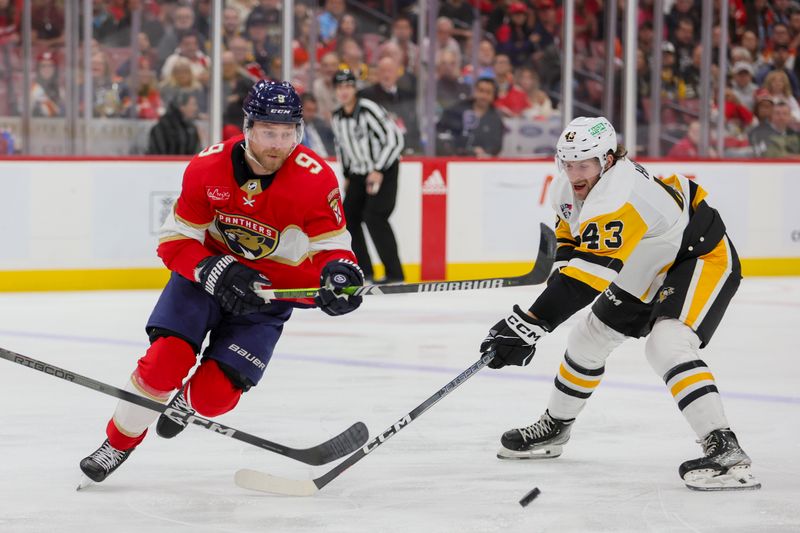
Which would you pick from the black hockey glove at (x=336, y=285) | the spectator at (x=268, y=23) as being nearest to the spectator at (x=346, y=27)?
the spectator at (x=268, y=23)

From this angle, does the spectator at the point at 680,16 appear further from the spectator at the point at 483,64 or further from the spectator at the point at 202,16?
the spectator at the point at 202,16

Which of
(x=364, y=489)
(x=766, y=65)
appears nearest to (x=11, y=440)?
(x=364, y=489)

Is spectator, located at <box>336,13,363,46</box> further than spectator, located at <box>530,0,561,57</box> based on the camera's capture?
No

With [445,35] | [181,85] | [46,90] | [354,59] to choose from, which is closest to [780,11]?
[445,35]

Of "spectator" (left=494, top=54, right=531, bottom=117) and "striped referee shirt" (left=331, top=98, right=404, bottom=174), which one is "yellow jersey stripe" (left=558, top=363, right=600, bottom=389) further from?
"spectator" (left=494, top=54, right=531, bottom=117)

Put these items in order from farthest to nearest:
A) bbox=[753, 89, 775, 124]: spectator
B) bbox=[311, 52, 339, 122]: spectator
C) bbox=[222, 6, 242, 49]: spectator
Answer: bbox=[753, 89, 775, 124]: spectator
bbox=[311, 52, 339, 122]: spectator
bbox=[222, 6, 242, 49]: spectator

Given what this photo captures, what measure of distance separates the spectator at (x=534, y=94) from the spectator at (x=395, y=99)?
2.56 ft

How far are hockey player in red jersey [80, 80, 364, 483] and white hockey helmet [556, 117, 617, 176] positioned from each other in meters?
0.55

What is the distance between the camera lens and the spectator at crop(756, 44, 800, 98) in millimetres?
9250

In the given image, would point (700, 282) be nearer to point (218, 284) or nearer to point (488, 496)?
point (488, 496)

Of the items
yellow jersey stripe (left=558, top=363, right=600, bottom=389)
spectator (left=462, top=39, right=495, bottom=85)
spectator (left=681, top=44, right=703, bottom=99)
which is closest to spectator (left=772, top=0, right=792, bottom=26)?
spectator (left=681, top=44, right=703, bottom=99)

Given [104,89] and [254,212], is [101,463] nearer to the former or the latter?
[254,212]

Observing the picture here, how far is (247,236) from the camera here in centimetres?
323

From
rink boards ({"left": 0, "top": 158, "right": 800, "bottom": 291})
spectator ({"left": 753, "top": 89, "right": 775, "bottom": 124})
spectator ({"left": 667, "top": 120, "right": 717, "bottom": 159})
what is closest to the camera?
rink boards ({"left": 0, "top": 158, "right": 800, "bottom": 291})
